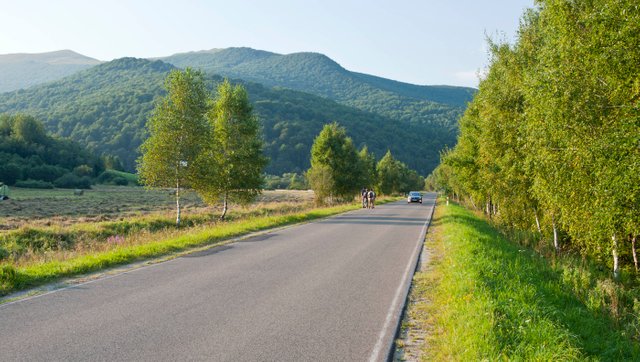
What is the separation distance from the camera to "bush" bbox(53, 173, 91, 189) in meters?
78.9

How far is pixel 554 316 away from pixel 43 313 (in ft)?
26.9

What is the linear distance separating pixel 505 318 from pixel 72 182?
8695 cm

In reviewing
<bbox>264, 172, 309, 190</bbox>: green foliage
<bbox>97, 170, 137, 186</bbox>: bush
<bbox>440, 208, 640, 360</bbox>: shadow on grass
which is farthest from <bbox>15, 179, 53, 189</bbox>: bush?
<bbox>440, 208, 640, 360</bbox>: shadow on grass

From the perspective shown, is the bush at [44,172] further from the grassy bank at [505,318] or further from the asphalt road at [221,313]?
the grassy bank at [505,318]

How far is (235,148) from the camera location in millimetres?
32844

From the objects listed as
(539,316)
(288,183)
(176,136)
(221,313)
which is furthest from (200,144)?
(288,183)

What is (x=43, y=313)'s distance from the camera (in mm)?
7285

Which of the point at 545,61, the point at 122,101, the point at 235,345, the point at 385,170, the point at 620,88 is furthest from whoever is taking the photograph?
the point at 122,101

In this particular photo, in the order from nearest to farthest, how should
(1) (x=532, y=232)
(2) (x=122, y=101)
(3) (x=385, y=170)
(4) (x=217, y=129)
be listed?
(1) (x=532, y=232), (4) (x=217, y=129), (3) (x=385, y=170), (2) (x=122, y=101)

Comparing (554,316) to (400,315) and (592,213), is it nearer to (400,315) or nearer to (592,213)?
(400,315)

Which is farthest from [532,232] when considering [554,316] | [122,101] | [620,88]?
[122,101]

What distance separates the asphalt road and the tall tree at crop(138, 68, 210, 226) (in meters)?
15.9

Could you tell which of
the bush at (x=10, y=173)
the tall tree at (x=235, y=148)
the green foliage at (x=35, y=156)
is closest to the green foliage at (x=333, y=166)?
the tall tree at (x=235, y=148)

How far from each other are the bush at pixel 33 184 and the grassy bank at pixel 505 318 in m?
77.4
